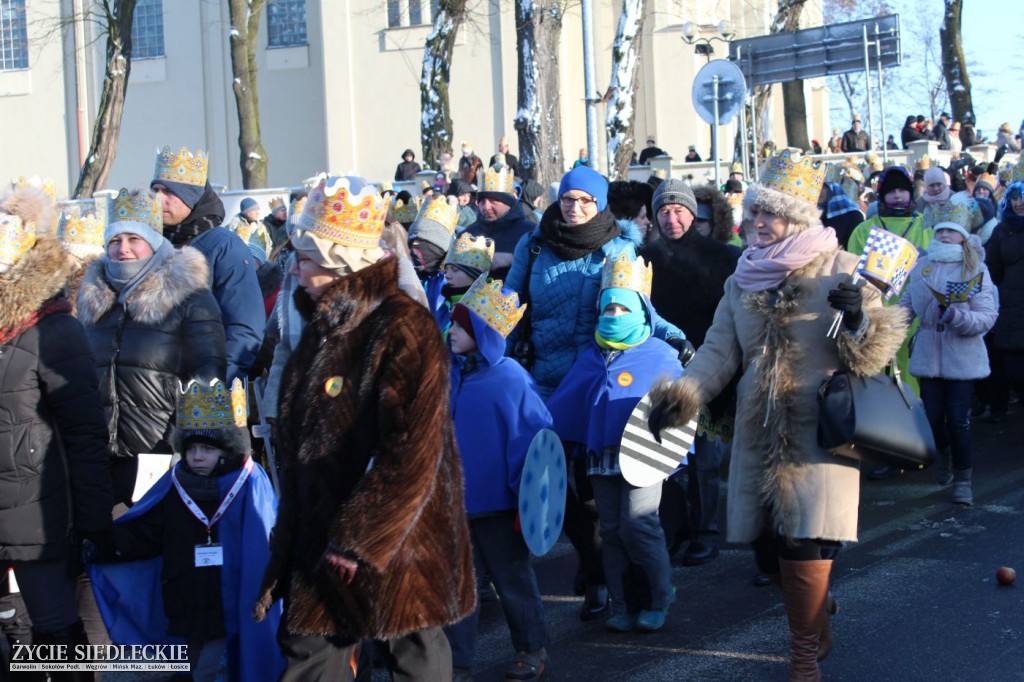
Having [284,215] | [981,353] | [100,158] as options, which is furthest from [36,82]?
[981,353]

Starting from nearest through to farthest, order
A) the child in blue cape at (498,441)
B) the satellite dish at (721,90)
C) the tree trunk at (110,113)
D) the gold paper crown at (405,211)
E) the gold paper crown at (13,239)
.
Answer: the gold paper crown at (13,239), the child in blue cape at (498,441), the gold paper crown at (405,211), the satellite dish at (721,90), the tree trunk at (110,113)

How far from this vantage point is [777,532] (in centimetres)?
534

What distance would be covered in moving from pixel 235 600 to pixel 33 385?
47.8 inches

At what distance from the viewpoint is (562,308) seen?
23.5 ft

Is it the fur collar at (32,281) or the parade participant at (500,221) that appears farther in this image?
the parade participant at (500,221)

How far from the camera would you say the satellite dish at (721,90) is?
14.9m

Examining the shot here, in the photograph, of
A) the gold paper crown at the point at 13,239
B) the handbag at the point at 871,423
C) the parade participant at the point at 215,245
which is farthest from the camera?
the parade participant at the point at 215,245

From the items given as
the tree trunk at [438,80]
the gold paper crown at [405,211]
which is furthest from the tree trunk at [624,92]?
the gold paper crown at [405,211]

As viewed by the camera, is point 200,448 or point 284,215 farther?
point 284,215

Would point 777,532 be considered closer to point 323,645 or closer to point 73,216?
point 323,645

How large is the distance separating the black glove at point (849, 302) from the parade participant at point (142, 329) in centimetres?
304

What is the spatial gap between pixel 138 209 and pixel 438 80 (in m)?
20.4

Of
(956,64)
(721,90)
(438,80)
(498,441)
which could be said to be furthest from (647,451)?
(956,64)

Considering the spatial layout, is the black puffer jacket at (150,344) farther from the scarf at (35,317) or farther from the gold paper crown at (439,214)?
the gold paper crown at (439,214)
